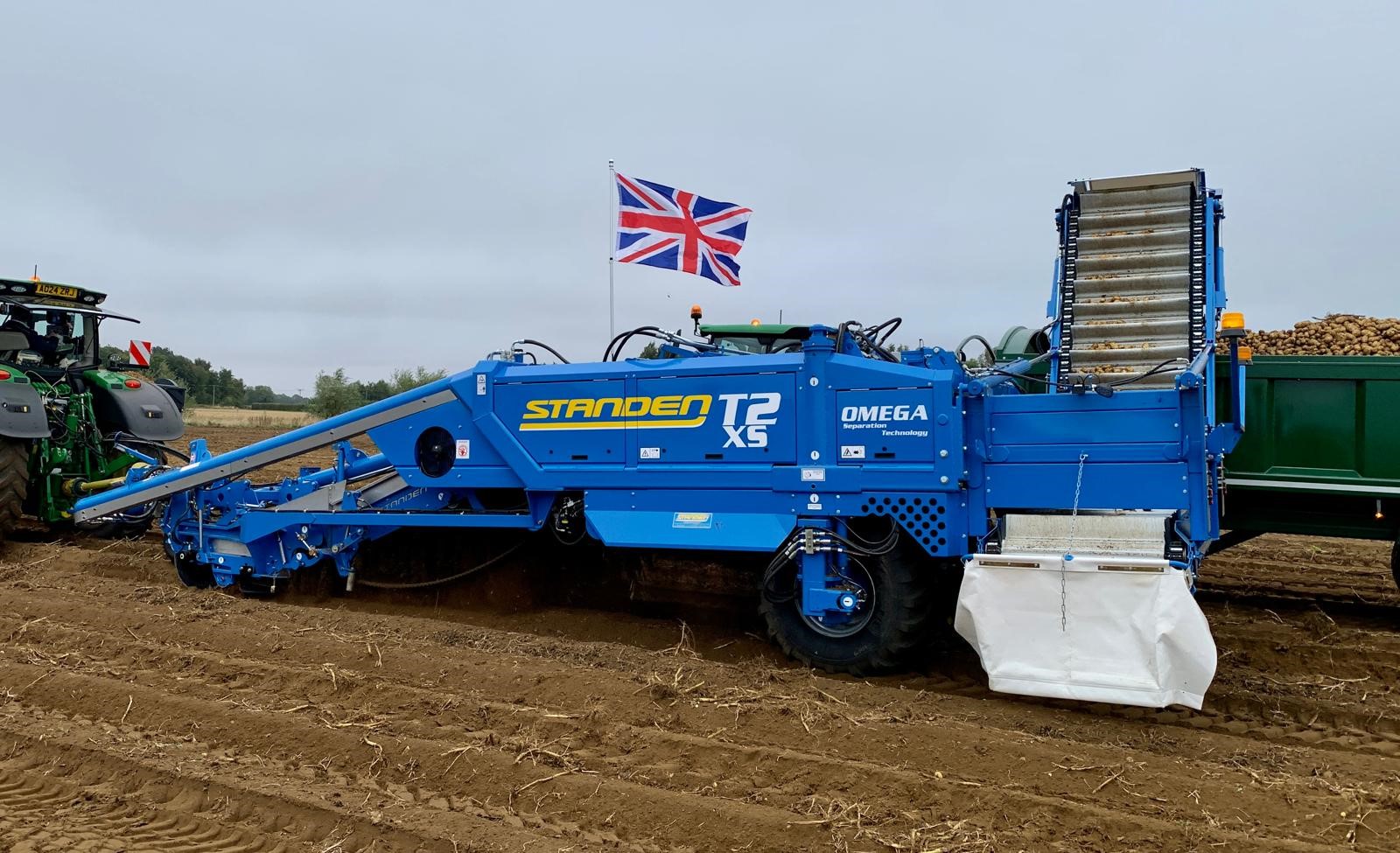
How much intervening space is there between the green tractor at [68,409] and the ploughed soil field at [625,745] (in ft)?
8.73

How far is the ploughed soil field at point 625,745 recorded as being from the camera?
3529mm

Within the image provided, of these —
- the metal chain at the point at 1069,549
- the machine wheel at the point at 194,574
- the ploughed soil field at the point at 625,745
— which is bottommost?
the ploughed soil field at the point at 625,745

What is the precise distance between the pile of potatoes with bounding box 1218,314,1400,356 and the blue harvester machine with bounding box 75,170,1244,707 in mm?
2229

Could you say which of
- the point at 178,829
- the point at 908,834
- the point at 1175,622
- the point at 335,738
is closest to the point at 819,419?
the point at 1175,622

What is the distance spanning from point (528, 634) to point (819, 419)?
232 cm

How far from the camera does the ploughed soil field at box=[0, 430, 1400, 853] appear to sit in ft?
11.6

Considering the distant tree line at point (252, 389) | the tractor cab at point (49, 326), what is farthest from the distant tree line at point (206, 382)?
the tractor cab at point (49, 326)

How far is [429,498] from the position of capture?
6.80m

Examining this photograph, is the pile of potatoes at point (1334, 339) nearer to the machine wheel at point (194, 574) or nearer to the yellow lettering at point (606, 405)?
the yellow lettering at point (606, 405)

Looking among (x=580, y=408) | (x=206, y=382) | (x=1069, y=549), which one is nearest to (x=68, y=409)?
(x=580, y=408)

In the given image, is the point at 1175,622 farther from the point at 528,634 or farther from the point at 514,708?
the point at 528,634

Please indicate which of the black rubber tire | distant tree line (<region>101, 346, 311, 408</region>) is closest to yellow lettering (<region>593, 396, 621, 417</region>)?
the black rubber tire

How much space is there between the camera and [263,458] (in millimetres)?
7105

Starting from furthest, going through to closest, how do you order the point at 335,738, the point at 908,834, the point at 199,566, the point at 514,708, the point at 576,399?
the point at 199,566 → the point at 576,399 → the point at 514,708 → the point at 335,738 → the point at 908,834
